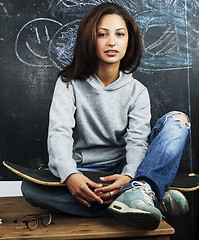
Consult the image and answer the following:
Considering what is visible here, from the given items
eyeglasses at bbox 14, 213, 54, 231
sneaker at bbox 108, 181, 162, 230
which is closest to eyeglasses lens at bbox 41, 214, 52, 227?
eyeglasses at bbox 14, 213, 54, 231

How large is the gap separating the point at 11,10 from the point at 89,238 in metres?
1.41

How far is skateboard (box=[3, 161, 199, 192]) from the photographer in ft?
4.25

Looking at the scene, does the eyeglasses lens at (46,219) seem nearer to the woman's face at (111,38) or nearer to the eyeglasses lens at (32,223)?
the eyeglasses lens at (32,223)

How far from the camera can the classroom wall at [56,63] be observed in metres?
1.95

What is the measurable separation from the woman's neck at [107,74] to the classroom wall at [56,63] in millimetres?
394

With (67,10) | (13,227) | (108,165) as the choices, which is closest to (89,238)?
(13,227)

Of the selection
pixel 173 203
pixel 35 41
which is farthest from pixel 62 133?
pixel 35 41

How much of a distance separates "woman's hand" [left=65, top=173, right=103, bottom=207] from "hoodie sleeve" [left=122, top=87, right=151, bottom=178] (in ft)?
0.70

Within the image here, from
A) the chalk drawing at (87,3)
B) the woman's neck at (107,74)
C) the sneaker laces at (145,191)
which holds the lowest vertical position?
the sneaker laces at (145,191)

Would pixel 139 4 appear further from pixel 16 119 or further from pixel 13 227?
pixel 13 227

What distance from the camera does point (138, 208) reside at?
1.09 meters

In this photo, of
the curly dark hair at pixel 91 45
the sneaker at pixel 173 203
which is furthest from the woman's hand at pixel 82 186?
the curly dark hair at pixel 91 45

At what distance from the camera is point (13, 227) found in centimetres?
124

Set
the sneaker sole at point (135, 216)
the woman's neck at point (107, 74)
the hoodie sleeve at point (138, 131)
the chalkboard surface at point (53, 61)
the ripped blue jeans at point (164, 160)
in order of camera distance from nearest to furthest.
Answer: the sneaker sole at point (135, 216), the ripped blue jeans at point (164, 160), the hoodie sleeve at point (138, 131), the woman's neck at point (107, 74), the chalkboard surface at point (53, 61)
